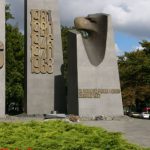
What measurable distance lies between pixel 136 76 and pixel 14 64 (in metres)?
12.9

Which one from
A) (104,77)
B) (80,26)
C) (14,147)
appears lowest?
(14,147)

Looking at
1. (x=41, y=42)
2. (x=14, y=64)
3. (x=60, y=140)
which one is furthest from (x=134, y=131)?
(x=14, y=64)

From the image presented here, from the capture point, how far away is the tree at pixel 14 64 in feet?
112

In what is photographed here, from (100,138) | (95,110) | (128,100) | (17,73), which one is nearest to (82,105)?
(95,110)

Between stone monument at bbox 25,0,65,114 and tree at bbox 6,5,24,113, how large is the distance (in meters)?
9.76

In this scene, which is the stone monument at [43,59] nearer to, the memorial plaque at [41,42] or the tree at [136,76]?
the memorial plaque at [41,42]

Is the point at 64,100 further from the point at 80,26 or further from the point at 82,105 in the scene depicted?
the point at 80,26

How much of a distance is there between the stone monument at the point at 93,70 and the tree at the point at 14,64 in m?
11.2

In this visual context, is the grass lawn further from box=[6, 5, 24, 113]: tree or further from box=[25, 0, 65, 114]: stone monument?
box=[6, 5, 24, 113]: tree

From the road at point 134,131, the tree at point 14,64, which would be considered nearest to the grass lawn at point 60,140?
the road at point 134,131

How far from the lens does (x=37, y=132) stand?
8.47 meters

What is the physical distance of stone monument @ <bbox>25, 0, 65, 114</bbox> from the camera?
24.2 metres

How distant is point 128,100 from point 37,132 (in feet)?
116

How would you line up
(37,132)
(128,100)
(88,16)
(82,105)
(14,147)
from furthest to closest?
(128,100)
(88,16)
(82,105)
(37,132)
(14,147)
